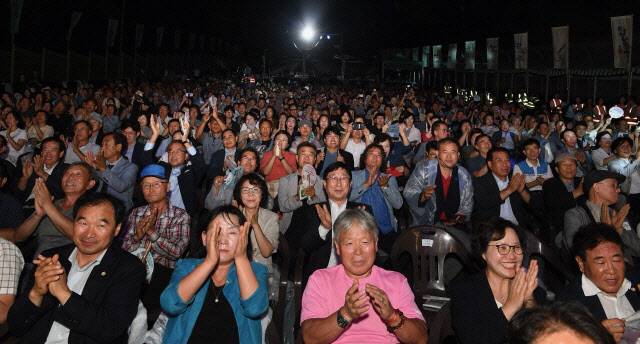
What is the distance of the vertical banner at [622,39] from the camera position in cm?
1300

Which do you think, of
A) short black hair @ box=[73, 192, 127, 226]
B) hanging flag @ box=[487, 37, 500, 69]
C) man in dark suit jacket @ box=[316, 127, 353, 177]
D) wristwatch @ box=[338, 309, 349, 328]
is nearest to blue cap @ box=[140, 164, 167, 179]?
short black hair @ box=[73, 192, 127, 226]

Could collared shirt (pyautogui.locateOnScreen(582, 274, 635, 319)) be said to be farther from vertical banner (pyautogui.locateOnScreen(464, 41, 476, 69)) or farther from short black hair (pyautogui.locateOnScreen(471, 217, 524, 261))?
vertical banner (pyautogui.locateOnScreen(464, 41, 476, 69))

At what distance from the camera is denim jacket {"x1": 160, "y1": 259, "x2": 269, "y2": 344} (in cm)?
281

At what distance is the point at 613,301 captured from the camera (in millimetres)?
3066

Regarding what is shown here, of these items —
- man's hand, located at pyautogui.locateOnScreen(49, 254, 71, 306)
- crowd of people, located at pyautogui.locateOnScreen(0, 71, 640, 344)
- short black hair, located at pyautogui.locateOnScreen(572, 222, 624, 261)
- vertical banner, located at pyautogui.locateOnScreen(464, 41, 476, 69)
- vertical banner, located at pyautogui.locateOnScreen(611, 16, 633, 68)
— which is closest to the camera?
man's hand, located at pyautogui.locateOnScreen(49, 254, 71, 306)

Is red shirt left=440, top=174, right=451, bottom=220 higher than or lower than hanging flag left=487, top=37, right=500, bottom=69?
lower

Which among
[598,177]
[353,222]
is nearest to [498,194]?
[598,177]

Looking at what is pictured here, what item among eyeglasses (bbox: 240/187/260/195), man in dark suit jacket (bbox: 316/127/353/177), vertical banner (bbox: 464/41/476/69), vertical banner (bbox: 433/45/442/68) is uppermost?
vertical banner (bbox: 433/45/442/68)

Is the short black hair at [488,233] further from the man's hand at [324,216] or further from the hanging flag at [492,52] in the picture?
the hanging flag at [492,52]

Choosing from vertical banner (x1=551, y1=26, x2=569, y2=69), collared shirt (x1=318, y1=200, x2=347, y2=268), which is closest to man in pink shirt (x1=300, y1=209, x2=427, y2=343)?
collared shirt (x1=318, y1=200, x2=347, y2=268)

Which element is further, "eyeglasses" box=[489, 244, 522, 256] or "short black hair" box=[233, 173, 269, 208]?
"short black hair" box=[233, 173, 269, 208]

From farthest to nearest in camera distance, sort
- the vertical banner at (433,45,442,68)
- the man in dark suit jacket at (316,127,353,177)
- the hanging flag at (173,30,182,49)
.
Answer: the hanging flag at (173,30,182,49) < the vertical banner at (433,45,442,68) < the man in dark suit jacket at (316,127,353,177)

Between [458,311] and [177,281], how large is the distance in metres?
1.69

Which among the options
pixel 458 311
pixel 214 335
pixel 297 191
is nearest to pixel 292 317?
pixel 214 335
